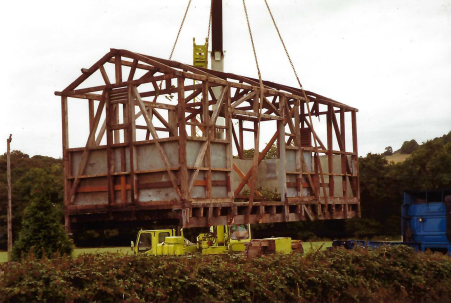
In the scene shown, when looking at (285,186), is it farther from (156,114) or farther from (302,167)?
(156,114)

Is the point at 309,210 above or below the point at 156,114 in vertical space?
below

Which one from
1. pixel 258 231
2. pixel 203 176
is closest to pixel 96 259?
pixel 203 176

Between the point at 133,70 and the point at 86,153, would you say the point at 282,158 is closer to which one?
the point at 133,70

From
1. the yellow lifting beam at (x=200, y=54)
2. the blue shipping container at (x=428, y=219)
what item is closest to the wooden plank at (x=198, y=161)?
the blue shipping container at (x=428, y=219)

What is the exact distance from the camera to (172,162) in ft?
43.2

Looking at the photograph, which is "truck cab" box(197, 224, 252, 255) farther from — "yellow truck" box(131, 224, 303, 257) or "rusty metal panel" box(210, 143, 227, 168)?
"rusty metal panel" box(210, 143, 227, 168)

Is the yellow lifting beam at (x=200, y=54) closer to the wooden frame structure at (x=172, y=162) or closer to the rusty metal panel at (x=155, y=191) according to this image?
the wooden frame structure at (x=172, y=162)

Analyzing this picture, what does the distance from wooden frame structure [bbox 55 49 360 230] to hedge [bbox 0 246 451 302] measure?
1.42 m

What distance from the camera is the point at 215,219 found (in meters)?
14.0

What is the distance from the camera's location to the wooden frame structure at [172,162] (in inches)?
523

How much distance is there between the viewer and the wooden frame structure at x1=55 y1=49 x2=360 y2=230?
13273 mm

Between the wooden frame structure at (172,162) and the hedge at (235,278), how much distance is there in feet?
4.67

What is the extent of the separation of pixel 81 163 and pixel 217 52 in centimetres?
607

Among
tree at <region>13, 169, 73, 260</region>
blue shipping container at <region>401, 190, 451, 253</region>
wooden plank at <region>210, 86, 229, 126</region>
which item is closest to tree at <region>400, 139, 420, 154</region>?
blue shipping container at <region>401, 190, 451, 253</region>
